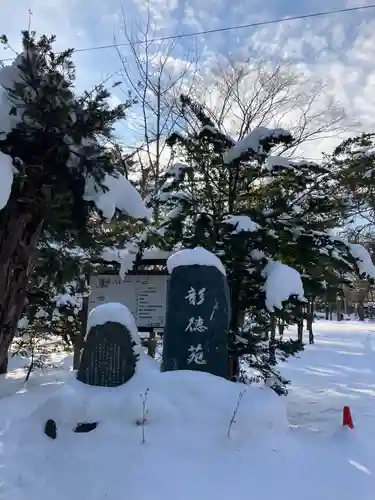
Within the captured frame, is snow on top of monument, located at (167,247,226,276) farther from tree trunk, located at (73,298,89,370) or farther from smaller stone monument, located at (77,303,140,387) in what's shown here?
tree trunk, located at (73,298,89,370)

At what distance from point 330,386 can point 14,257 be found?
778 cm

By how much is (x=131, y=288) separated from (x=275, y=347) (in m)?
2.11

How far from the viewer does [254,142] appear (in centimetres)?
655

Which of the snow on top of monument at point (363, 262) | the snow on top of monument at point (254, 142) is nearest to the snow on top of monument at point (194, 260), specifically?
the snow on top of monument at point (254, 142)

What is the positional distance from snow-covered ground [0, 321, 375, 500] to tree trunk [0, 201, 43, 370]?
106 centimetres

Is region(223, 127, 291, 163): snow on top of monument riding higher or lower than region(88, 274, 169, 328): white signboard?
higher

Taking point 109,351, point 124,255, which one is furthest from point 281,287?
point 124,255

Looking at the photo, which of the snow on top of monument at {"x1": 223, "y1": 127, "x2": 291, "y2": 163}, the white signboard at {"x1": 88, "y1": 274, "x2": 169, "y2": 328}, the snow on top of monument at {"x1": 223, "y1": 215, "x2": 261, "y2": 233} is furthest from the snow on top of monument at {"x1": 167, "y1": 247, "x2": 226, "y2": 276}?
the snow on top of monument at {"x1": 223, "y1": 127, "x2": 291, "y2": 163}

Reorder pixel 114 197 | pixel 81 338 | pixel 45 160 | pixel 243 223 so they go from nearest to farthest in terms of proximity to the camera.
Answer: pixel 45 160 < pixel 114 197 < pixel 243 223 < pixel 81 338

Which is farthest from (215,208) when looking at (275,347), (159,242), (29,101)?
(29,101)

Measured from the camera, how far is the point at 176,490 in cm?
342

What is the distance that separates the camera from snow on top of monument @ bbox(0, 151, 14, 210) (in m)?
2.77

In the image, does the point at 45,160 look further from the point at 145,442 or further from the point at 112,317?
the point at 145,442

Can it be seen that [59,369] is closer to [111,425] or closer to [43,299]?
[43,299]
